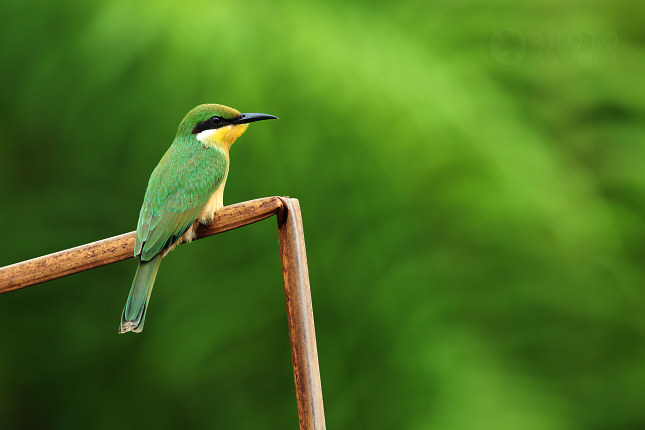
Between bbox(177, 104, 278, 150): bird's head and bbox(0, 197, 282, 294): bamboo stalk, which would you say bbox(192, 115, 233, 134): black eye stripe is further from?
bbox(0, 197, 282, 294): bamboo stalk

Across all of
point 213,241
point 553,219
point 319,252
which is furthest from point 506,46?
point 213,241

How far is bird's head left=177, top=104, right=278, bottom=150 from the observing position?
5.13ft

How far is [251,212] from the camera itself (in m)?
1.19

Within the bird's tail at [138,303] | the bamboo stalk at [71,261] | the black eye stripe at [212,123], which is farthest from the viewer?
the black eye stripe at [212,123]

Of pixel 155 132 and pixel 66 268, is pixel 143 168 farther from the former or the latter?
pixel 66 268

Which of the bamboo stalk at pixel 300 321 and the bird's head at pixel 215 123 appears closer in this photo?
the bamboo stalk at pixel 300 321

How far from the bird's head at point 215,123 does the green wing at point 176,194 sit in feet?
0.13

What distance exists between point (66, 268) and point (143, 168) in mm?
1200

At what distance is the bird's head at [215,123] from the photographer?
61.6 inches

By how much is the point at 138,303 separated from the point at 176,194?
0.31 meters

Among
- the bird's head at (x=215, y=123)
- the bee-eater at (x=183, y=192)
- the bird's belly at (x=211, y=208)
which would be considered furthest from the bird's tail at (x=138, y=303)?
the bird's head at (x=215, y=123)

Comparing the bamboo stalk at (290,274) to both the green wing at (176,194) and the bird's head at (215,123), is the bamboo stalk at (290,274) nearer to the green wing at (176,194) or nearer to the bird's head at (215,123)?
the green wing at (176,194)

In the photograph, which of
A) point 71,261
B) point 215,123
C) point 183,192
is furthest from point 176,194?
Answer: point 71,261

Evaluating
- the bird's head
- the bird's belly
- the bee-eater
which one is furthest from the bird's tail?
the bird's head
